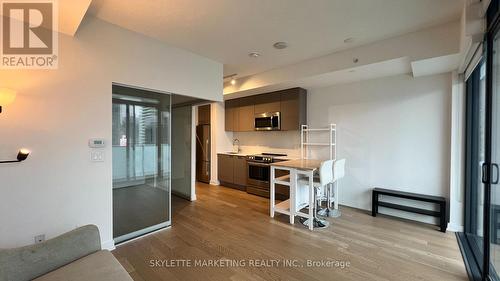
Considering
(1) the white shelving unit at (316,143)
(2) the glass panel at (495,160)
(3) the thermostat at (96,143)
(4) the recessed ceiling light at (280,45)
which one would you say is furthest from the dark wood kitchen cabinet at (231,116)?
(2) the glass panel at (495,160)

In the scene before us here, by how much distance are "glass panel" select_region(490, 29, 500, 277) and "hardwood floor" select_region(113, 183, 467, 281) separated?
457 mm

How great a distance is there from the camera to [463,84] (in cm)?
319

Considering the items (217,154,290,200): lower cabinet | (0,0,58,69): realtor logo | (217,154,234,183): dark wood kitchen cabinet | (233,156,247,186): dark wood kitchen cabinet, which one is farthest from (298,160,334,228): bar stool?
(0,0,58,69): realtor logo

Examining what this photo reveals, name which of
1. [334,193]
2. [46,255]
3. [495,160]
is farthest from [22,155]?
[334,193]

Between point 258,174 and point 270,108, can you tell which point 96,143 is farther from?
point 270,108

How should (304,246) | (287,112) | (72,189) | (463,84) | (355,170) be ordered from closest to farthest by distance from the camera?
(72,189) < (304,246) < (463,84) < (355,170) < (287,112)

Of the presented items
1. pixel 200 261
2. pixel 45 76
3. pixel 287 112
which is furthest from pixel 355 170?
pixel 45 76

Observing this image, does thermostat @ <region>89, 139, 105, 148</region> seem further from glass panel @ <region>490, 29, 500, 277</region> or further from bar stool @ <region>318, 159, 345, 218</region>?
glass panel @ <region>490, 29, 500, 277</region>

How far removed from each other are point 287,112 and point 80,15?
3778 mm

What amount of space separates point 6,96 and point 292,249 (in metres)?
3.28

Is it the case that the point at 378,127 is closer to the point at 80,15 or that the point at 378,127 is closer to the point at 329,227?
the point at 329,227

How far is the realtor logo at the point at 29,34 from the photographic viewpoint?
2.01m

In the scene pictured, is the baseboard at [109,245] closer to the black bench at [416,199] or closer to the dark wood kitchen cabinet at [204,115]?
the black bench at [416,199]

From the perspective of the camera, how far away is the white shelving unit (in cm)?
447
